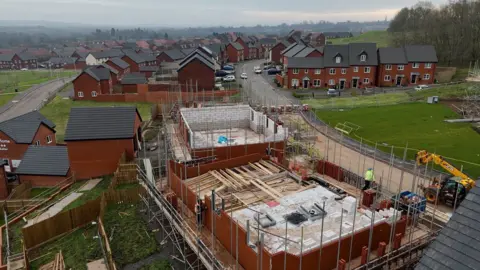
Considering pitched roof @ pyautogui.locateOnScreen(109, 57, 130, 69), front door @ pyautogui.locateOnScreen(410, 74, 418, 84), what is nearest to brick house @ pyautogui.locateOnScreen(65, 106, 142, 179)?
front door @ pyautogui.locateOnScreen(410, 74, 418, 84)

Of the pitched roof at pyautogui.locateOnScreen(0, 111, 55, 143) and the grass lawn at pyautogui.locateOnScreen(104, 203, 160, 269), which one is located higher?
the pitched roof at pyautogui.locateOnScreen(0, 111, 55, 143)

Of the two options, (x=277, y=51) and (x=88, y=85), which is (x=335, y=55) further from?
(x=88, y=85)

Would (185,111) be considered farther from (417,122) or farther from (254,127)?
(417,122)

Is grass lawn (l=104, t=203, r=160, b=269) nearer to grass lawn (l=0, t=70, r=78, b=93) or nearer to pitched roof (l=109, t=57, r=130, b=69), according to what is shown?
pitched roof (l=109, t=57, r=130, b=69)

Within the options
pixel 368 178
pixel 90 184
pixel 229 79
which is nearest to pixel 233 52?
pixel 229 79

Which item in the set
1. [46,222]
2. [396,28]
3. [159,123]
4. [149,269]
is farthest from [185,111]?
[396,28]
